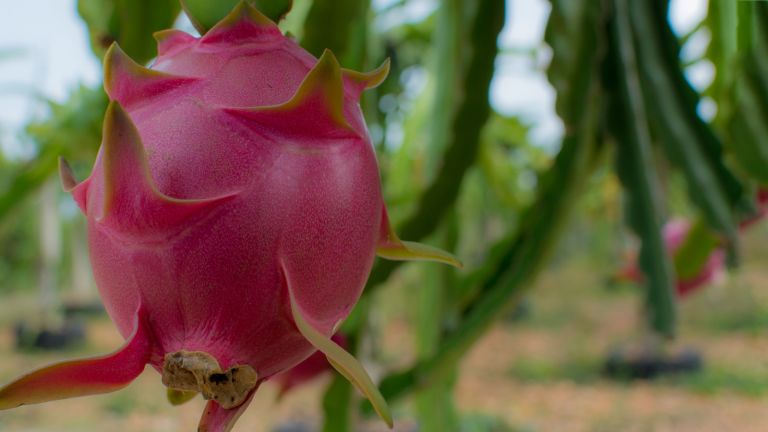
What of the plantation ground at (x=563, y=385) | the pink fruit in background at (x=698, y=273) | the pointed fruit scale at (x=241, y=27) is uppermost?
the pointed fruit scale at (x=241, y=27)

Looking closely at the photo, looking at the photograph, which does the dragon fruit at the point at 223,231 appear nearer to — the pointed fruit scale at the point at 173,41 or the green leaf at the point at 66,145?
the pointed fruit scale at the point at 173,41

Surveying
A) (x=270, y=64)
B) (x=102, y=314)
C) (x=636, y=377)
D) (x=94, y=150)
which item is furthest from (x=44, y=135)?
(x=102, y=314)

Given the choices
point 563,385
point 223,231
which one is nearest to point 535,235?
point 223,231

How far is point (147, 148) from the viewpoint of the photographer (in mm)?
272

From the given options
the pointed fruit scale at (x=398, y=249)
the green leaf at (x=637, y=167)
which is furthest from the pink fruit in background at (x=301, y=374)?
the pointed fruit scale at (x=398, y=249)

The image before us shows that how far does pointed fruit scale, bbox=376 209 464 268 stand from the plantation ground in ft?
6.05

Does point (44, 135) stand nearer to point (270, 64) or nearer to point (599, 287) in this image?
point (270, 64)

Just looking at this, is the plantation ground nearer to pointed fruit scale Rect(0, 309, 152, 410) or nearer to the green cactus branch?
the green cactus branch

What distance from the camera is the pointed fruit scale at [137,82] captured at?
11.6 inches

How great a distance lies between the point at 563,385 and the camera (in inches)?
177

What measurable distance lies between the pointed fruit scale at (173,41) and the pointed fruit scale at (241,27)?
0.04 ft

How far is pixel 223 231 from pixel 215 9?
5.6 inches

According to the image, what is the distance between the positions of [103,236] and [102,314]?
7.37 metres

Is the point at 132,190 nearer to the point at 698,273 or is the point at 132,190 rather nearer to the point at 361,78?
the point at 361,78
